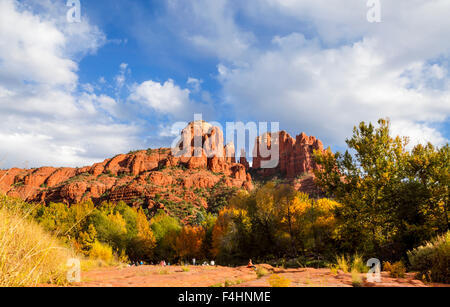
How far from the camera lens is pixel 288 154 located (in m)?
143

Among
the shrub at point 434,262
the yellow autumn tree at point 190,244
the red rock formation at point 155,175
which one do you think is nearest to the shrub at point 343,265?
the shrub at point 434,262

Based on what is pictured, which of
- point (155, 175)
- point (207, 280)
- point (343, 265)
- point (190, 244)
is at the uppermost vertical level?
point (155, 175)

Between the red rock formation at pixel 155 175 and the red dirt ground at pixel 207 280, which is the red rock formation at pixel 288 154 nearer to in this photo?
the red rock formation at pixel 155 175

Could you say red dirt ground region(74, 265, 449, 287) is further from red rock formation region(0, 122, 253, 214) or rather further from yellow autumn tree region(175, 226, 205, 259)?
red rock formation region(0, 122, 253, 214)

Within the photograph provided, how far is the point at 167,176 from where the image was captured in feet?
372

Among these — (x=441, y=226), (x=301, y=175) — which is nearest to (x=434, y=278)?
(x=441, y=226)

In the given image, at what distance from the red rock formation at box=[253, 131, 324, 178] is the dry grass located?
12432cm

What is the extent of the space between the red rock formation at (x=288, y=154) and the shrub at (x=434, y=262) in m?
117

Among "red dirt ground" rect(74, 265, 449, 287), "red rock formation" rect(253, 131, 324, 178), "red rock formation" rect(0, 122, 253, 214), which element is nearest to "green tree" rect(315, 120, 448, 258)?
"red dirt ground" rect(74, 265, 449, 287)

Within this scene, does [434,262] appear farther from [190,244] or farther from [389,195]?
[190,244]

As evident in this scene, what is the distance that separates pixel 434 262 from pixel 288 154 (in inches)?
5459

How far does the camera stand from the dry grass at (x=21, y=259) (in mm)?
3502

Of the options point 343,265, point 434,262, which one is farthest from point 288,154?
point 434,262
